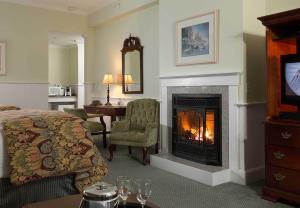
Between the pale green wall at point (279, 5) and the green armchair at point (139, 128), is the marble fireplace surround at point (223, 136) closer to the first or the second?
the green armchair at point (139, 128)

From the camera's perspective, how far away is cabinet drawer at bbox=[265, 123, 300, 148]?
8.89 feet

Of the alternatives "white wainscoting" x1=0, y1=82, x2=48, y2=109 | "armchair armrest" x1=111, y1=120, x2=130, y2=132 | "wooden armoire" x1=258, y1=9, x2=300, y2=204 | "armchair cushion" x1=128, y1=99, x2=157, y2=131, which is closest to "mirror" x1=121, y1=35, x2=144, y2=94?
"armchair cushion" x1=128, y1=99, x2=157, y2=131

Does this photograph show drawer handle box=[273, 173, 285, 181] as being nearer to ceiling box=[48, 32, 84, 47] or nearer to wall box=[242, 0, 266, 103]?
wall box=[242, 0, 266, 103]

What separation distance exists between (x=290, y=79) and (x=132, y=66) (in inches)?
133

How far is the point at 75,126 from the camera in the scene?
2.60 m

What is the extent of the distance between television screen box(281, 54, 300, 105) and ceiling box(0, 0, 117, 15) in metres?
4.15

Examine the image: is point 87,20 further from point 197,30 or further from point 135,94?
point 197,30

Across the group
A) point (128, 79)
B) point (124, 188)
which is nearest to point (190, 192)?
point (124, 188)

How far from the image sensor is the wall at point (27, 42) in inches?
239

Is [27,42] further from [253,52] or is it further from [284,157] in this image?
[284,157]

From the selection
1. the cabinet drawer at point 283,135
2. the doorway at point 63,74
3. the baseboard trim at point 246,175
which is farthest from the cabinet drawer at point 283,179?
the doorway at point 63,74

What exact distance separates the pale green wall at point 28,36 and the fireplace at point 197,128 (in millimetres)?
3568

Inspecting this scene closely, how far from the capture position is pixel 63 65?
970cm

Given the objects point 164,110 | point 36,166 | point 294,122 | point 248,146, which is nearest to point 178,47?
point 164,110
